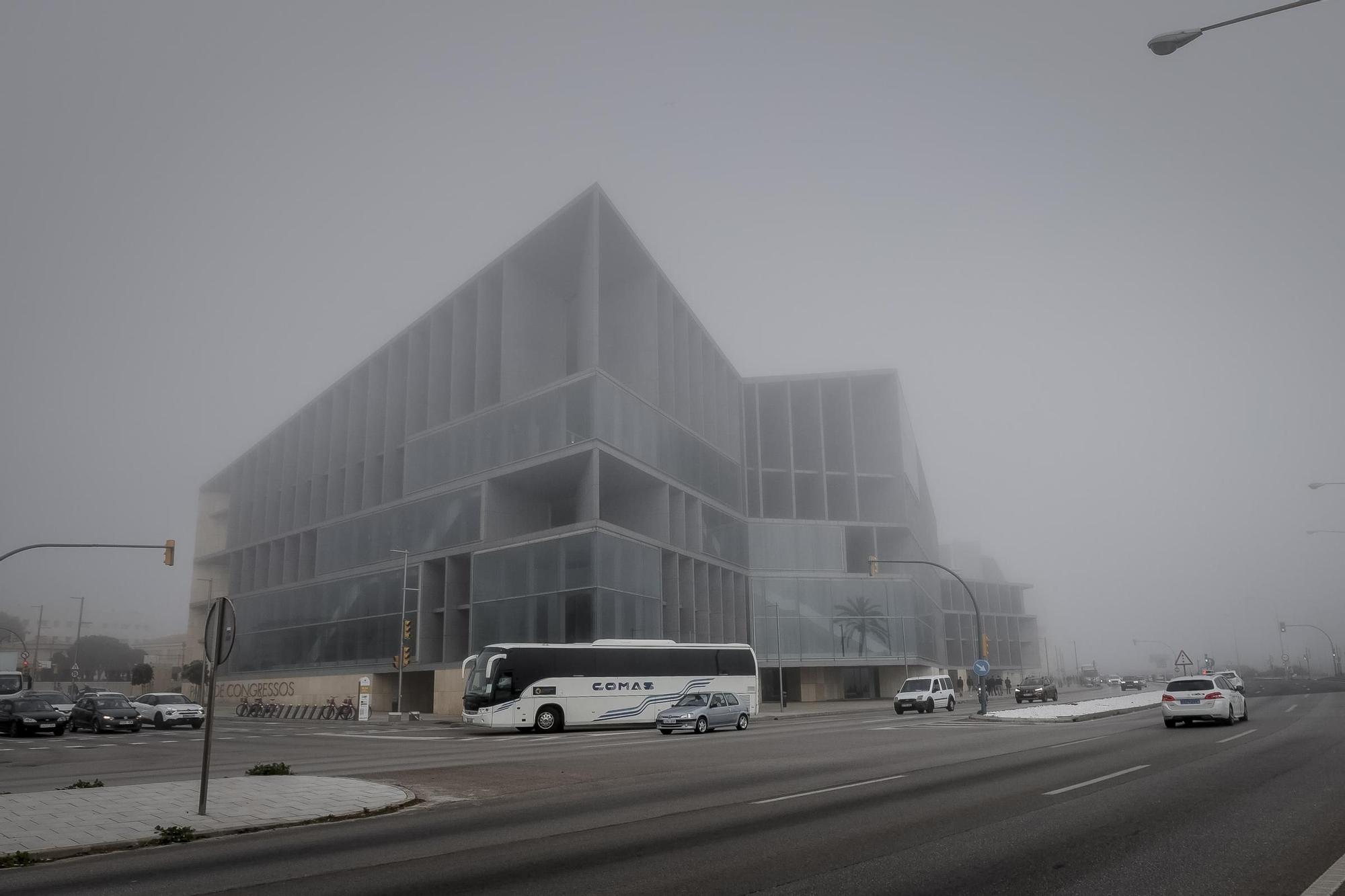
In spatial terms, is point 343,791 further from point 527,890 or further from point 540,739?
point 540,739

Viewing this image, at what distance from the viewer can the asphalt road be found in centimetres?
738

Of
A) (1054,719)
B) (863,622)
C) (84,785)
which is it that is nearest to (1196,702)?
(1054,719)

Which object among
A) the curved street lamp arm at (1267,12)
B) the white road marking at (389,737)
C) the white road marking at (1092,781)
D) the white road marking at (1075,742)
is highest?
the curved street lamp arm at (1267,12)

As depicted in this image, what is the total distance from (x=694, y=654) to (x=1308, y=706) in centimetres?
2392

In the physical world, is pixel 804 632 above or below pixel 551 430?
below

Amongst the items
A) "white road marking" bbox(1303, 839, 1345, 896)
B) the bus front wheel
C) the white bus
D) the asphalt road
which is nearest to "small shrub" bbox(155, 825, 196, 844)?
the asphalt road

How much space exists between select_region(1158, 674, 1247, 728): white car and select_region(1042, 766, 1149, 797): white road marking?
11.2 meters

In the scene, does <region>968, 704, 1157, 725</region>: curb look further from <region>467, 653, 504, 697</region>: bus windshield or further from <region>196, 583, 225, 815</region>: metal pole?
<region>196, 583, 225, 815</region>: metal pole

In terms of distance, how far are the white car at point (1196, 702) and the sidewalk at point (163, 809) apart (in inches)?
806

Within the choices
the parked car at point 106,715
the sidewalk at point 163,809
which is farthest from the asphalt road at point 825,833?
the parked car at point 106,715

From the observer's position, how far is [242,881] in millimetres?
7918

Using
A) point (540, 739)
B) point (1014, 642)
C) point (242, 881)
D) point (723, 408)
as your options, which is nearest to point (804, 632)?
point (723, 408)

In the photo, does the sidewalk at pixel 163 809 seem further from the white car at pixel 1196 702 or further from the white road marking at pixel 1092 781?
the white car at pixel 1196 702

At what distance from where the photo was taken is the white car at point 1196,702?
2417 centimetres
